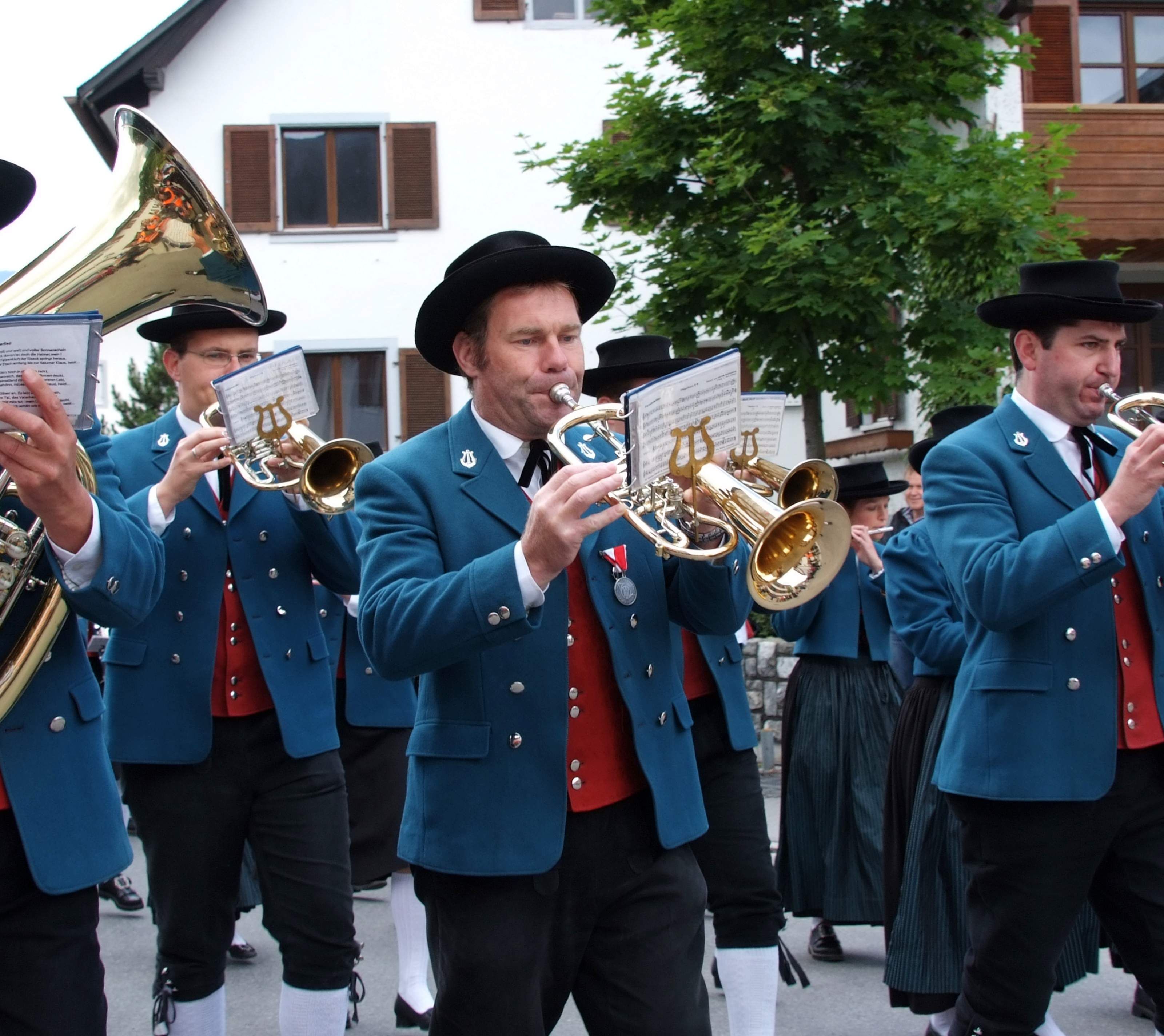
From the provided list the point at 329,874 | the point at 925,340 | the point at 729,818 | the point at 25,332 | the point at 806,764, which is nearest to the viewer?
the point at 25,332

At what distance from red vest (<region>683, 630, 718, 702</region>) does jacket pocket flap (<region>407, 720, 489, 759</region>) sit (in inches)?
76.2

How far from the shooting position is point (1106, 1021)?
16.9 feet

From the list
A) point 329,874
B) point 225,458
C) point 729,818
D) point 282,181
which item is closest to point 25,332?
point 225,458

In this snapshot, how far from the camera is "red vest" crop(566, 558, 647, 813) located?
2.87 metres

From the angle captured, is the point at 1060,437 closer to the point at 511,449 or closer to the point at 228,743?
the point at 511,449

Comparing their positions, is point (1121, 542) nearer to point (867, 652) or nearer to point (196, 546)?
point (196, 546)

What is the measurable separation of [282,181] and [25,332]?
1677 cm

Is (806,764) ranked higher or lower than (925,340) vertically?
lower

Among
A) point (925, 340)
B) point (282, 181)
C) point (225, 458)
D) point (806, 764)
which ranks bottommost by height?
point (806, 764)

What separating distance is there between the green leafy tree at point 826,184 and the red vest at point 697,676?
21.3ft

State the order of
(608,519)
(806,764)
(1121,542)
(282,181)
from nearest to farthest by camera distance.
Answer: (608,519)
(1121,542)
(806,764)
(282,181)

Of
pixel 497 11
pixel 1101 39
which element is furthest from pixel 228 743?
pixel 497 11

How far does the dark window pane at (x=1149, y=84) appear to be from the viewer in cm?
1534

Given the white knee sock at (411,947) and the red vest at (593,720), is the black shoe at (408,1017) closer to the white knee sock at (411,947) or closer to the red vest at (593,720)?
the white knee sock at (411,947)
